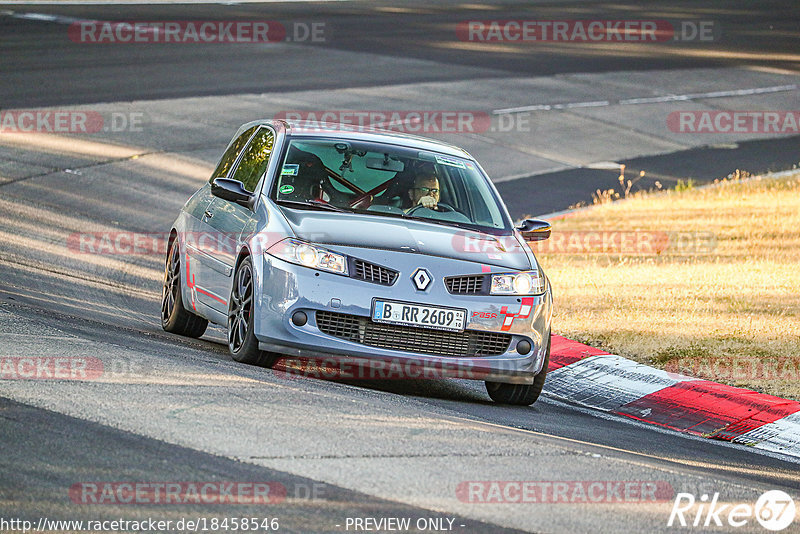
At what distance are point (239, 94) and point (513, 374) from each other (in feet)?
55.5

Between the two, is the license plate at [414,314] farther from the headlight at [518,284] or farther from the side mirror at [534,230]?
the side mirror at [534,230]

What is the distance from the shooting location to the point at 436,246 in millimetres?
8148

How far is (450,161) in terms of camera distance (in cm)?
948

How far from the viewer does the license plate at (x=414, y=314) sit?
7.80 m

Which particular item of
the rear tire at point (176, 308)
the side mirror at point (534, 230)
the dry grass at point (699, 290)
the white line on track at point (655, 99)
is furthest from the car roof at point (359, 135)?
the white line on track at point (655, 99)

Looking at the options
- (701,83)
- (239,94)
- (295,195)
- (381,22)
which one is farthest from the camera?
(381,22)

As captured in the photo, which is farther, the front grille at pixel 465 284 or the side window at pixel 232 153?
the side window at pixel 232 153

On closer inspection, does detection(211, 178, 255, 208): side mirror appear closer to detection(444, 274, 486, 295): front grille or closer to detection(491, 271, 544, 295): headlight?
detection(444, 274, 486, 295): front grille

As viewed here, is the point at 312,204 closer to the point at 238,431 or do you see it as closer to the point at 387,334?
the point at 387,334

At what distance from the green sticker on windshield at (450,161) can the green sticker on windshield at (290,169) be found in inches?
42.3

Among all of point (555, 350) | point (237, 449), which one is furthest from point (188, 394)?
point (555, 350)

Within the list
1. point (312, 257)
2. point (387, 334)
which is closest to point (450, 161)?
point (312, 257)

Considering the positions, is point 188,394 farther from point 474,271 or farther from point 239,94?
point 239,94

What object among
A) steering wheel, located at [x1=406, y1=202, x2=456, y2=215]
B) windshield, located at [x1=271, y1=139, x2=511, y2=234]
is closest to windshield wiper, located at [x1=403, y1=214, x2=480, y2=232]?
windshield, located at [x1=271, y1=139, x2=511, y2=234]
